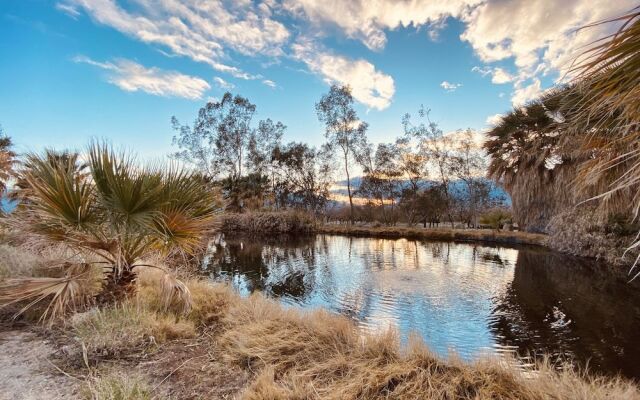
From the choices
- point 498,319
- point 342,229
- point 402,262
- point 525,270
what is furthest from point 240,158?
point 498,319

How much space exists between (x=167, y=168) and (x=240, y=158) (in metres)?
31.0

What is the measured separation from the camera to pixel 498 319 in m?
6.13

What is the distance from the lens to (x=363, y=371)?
8.73ft

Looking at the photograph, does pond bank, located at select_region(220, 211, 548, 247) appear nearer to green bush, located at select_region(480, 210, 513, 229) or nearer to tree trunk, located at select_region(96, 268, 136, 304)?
green bush, located at select_region(480, 210, 513, 229)

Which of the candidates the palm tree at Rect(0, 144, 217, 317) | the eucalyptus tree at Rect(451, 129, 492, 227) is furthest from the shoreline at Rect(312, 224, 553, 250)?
the palm tree at Rect(0, 144, 217, 317)

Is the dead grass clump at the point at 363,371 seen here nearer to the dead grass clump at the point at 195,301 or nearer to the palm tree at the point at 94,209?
the dead grass clump at the point at 195,301

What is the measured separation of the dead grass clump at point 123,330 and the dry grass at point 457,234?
1802cm

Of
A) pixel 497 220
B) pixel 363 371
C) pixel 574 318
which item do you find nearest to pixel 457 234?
pixel 497 220

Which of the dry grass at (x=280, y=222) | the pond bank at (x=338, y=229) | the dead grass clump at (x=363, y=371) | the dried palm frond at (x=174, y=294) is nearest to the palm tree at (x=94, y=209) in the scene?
the dried palm frond at (x=174, y=294)

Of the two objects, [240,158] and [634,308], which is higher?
[240,158]

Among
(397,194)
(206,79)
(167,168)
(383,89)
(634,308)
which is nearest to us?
(167,168)

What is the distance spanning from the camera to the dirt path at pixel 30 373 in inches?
89.0

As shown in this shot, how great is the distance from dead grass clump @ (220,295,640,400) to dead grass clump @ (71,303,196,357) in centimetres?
62

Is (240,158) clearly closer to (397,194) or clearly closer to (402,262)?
(397,194)
